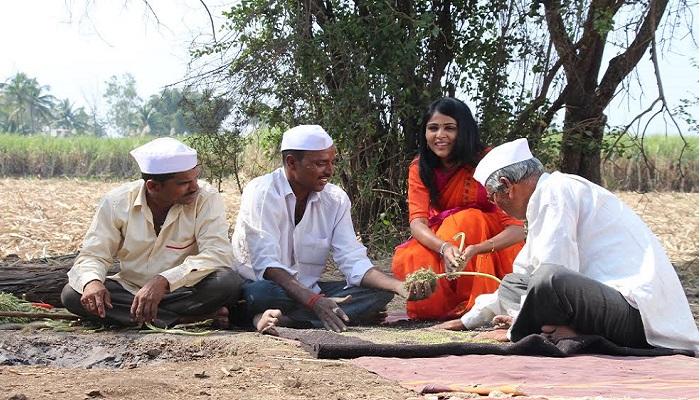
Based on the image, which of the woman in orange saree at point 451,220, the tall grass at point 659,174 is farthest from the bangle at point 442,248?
the tall grass at point 659,174

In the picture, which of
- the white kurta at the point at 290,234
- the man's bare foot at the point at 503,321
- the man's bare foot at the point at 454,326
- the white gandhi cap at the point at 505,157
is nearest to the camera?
the white gandhi cap at the point at 505,157

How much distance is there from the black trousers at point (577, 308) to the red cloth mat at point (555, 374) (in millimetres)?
183

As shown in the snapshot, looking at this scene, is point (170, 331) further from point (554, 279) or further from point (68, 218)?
point (68, 218)

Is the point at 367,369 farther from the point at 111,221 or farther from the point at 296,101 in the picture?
the point at 296,101

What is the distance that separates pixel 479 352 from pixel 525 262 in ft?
2.14

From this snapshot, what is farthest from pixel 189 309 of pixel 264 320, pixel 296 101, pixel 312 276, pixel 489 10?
pixel 489 10

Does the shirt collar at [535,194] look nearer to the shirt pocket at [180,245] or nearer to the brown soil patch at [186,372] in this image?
Result: the brown soil patch at [186,372]

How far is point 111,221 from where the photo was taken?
5.69 m

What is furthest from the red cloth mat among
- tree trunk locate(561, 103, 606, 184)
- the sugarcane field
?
tree trunk locate(561, 103, 606, 184)

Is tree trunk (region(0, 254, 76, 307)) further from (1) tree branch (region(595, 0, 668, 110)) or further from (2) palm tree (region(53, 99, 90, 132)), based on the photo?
(2) palm tree (region(53, 99, 90, 132))

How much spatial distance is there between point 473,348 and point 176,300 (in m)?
1.85

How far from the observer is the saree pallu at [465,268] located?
6.31 meters

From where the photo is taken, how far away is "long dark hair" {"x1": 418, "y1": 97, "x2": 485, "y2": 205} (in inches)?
256

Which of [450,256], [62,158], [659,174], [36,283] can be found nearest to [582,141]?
[450,256]
